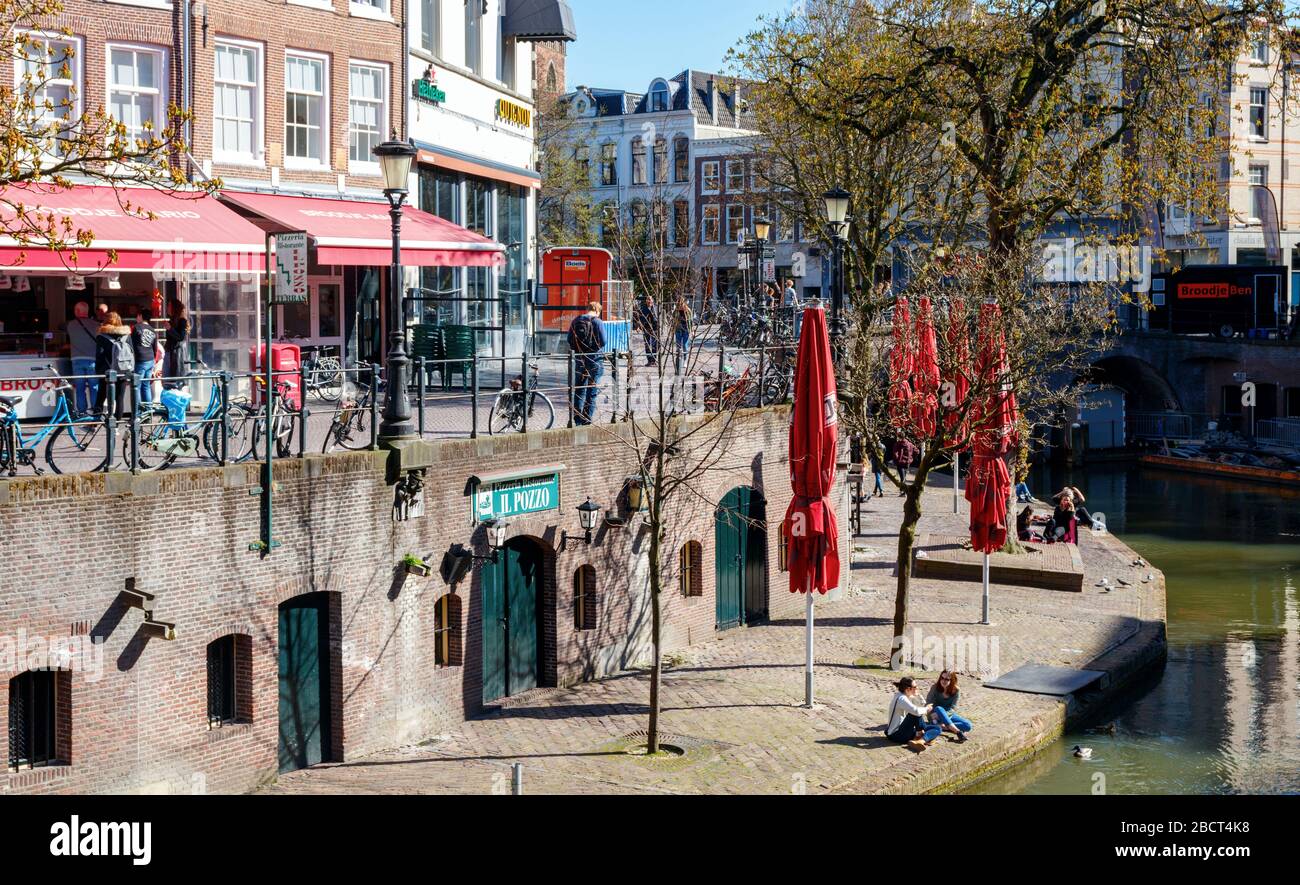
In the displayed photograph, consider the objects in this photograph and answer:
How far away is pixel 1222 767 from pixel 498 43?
70.0 feet

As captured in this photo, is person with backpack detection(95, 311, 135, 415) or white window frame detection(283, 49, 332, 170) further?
white window frame detection(283, 49, 332, 170)

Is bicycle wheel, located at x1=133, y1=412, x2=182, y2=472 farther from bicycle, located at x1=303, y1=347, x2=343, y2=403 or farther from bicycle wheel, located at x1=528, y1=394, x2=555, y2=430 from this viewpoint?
bicycle wheel, located at x1=528, y1=394, x2=555, y2=430

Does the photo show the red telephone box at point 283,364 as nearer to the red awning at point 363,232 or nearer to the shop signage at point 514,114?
the red awning at point 363,232

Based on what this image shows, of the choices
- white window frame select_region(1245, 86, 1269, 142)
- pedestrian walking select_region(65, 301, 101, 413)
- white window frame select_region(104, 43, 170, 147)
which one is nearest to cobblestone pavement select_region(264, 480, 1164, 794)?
pedestrian walking select_region(65, 301, 101, 413)

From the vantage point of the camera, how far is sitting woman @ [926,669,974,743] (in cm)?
1894

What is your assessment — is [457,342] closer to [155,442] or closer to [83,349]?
[83,349]

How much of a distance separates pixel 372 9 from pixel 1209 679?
59.4ft

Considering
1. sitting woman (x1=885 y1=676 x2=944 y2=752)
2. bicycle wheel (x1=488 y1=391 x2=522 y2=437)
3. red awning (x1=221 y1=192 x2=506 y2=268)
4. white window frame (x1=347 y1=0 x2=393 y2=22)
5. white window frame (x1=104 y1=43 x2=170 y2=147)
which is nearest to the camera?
A: sitting woman (x1=885 y1=676 x2=944 y2=752)

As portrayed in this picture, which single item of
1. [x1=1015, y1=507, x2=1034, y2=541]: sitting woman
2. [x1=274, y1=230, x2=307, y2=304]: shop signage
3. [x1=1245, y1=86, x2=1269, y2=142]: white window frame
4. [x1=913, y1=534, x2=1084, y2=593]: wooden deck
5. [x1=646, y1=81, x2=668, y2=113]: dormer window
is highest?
[x1=646, y1=81, x2=668, y2=113]: dormer window

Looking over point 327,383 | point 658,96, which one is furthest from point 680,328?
point 658,96

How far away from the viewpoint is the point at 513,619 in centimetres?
2033

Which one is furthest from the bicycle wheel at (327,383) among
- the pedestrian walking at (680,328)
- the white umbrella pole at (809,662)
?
the white umbrella pole at (809,662)

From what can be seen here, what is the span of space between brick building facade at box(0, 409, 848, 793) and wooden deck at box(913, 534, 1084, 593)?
28.8 ft
